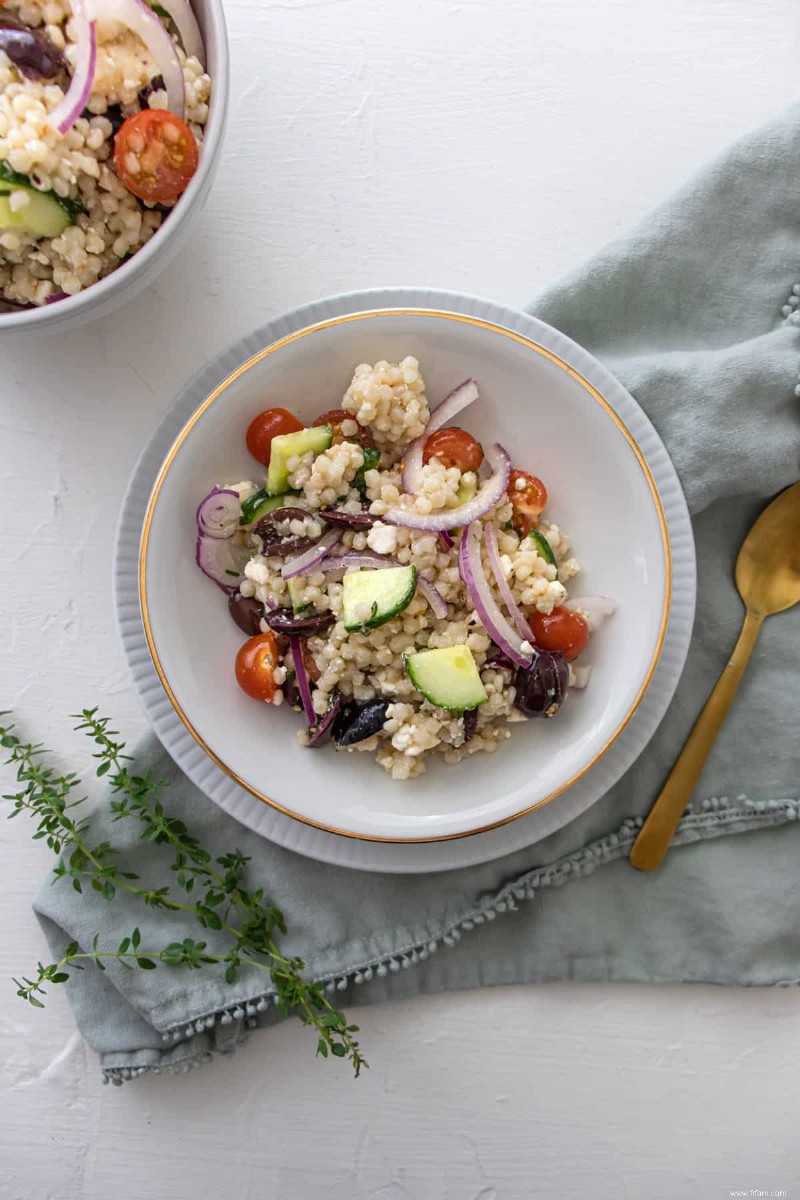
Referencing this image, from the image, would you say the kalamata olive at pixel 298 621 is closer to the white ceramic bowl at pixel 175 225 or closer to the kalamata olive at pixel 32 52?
the white ceramic bowl at pixel 175 225

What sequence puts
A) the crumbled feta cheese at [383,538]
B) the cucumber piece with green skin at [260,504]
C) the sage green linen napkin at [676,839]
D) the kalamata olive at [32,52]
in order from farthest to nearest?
the sage green linen napkin at [676,839] < the cucumber piece with green skin at [260,504] < the crumbled feta cheese at [383,538] < the kalamata olive at [32,52]

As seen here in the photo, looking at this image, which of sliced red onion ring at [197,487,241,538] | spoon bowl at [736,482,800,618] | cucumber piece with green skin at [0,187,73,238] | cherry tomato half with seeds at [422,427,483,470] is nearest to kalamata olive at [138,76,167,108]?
cucumber piece with green skin at [0,187,73,238]

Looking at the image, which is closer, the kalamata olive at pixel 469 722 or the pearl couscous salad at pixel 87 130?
the pearl couscous salad at pixel 87 130

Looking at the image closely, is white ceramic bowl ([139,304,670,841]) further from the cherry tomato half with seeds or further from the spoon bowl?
the spoon bowl

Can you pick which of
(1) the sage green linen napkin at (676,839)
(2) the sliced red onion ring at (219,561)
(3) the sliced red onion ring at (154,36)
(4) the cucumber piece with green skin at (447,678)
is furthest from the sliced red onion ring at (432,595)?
(3) the sliced red onion ring at (154,36)

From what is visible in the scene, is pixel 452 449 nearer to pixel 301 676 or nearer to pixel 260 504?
pixel 260 504

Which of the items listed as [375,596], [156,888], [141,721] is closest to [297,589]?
[375,596]
